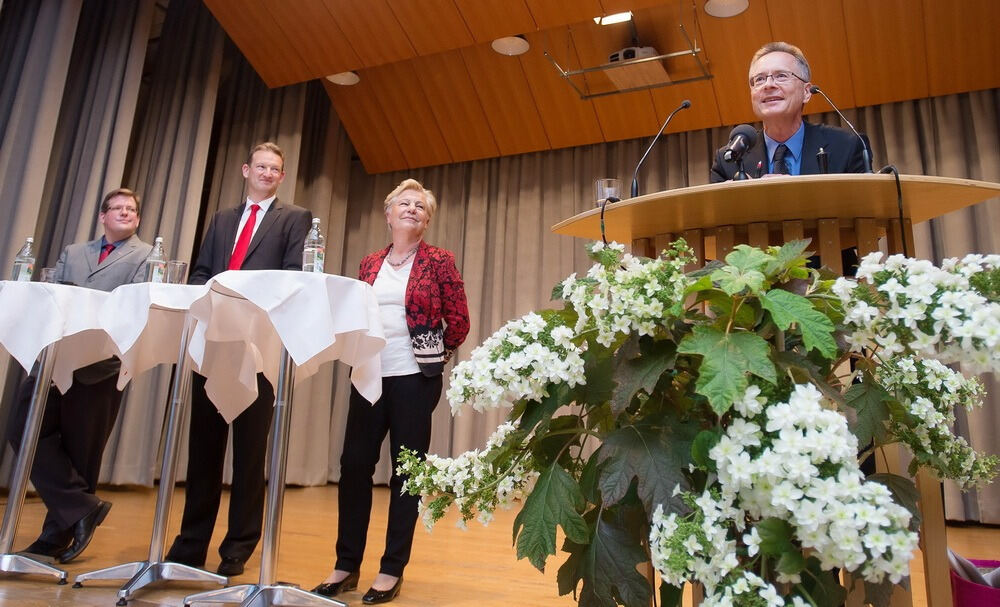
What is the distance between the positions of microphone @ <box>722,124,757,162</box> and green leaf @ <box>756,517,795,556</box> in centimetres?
83

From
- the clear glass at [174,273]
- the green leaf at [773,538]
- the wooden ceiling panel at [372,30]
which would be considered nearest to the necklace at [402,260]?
Answer: the clear glass at [174,273]

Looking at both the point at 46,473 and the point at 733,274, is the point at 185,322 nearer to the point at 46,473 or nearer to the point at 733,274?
the point at 46,473

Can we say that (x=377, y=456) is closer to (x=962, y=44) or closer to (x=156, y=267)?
(x=156, y=267)

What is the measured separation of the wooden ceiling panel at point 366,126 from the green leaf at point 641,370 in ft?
16.1

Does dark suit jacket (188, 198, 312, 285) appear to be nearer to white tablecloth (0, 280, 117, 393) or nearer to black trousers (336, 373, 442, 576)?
white tablecloth (0, 280, 117, 393)

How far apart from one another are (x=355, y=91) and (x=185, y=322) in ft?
12.5

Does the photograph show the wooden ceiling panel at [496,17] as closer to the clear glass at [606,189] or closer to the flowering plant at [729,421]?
the clear glass at [606,189]

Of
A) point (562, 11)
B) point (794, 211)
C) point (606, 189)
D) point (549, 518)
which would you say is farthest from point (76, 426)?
point (562, 11)

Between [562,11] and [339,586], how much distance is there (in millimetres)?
3334

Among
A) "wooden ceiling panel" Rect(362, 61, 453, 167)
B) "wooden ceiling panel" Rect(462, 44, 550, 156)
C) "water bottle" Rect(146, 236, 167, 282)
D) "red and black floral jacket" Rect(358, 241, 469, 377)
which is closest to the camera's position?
"water bottle" Rect(146, 236, 167, 282)

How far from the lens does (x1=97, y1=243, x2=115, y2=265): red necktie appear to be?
2748 millimetres

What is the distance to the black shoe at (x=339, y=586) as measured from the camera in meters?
1.97

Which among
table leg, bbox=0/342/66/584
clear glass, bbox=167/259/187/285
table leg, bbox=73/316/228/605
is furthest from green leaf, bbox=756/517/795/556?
table leg, bbox=0/342/66/584

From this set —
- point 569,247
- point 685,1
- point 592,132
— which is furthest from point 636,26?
point 569,247
